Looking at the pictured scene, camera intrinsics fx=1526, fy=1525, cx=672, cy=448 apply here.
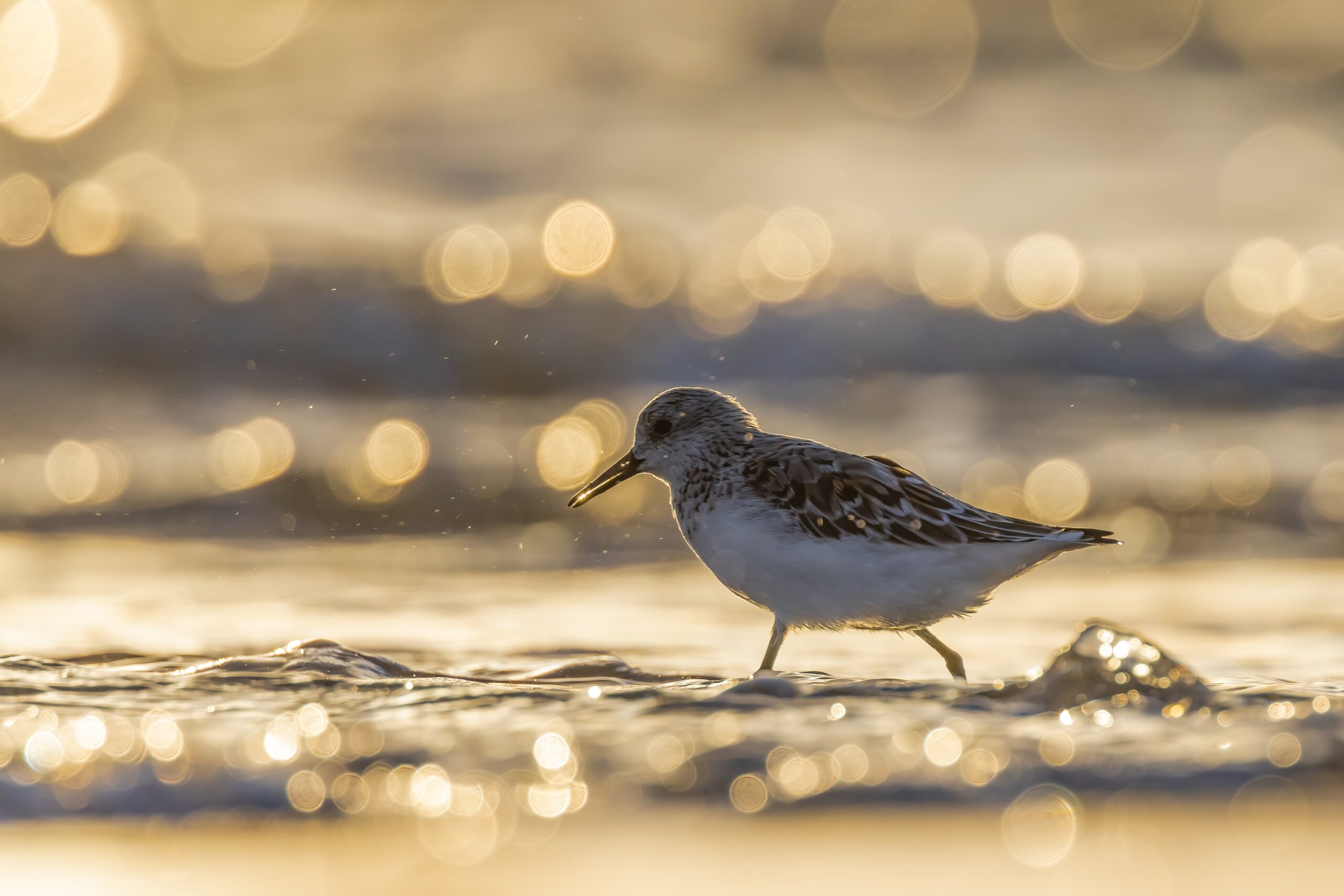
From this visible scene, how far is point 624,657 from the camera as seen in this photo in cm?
615

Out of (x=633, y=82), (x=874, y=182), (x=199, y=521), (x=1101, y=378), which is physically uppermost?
(x=633, y=82)

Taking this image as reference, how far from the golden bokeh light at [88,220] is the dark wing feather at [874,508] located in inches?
399

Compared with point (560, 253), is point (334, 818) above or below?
below

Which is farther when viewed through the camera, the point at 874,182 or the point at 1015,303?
the point at 874,182

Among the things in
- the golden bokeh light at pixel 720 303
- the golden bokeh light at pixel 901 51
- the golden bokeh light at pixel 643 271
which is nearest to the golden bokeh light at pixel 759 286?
the golden bokeh light at pixel 720 303

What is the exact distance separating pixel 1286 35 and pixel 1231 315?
10.5 metres

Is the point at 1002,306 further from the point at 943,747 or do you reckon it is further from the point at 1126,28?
the point at 943,747

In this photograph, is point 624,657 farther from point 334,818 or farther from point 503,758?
point 334,818

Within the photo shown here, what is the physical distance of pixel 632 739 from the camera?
13.4 ft

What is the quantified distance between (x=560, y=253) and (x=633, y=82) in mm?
6252

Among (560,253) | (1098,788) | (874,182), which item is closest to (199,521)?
(1098,788)

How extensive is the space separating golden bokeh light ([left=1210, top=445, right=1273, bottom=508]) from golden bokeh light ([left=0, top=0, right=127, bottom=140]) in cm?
1304

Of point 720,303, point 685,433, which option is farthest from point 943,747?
point 720,303

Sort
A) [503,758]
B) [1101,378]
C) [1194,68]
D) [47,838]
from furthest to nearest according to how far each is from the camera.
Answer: [1194,68] < [1101,378] < [503,758] < [47,838]
